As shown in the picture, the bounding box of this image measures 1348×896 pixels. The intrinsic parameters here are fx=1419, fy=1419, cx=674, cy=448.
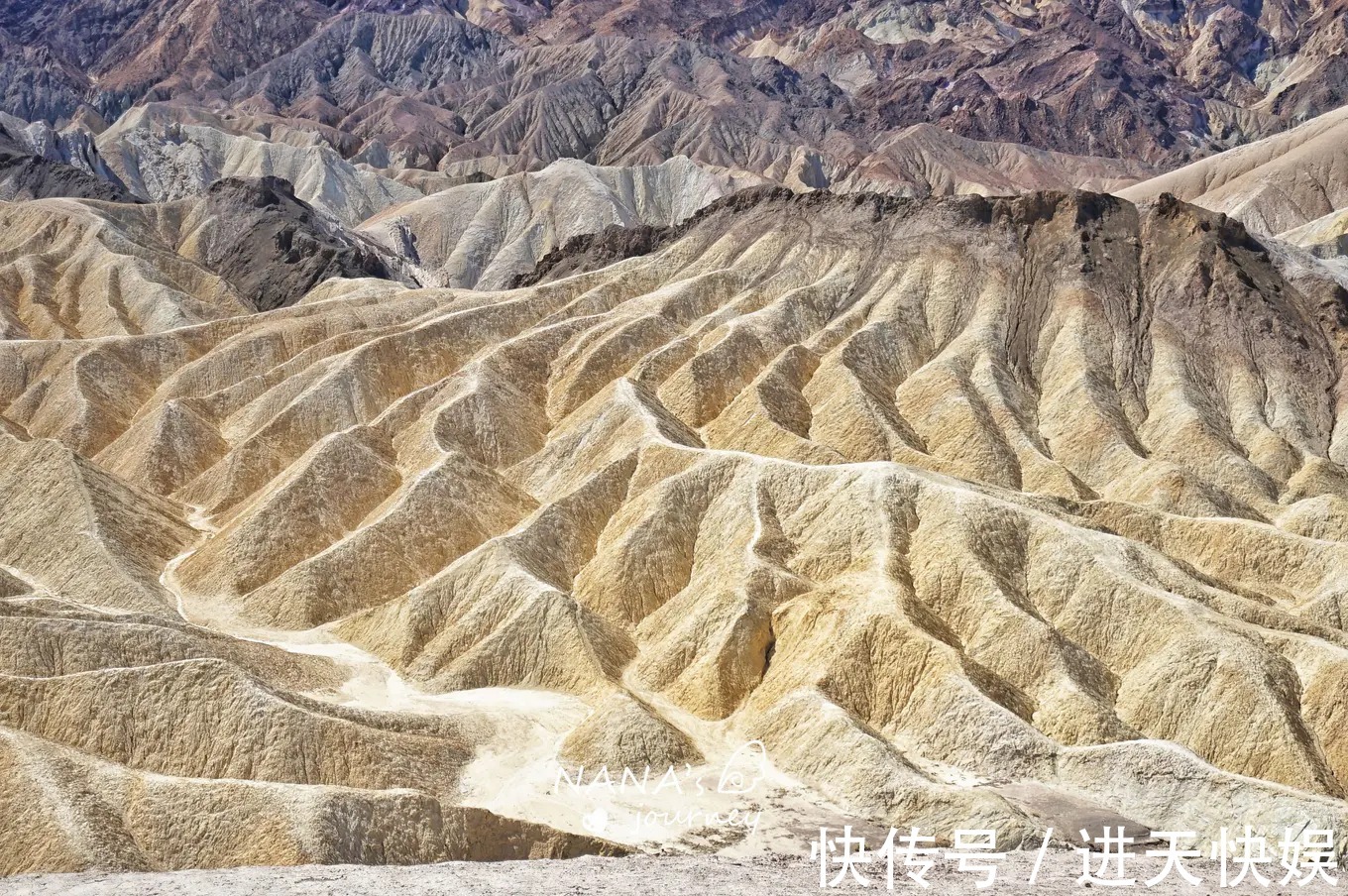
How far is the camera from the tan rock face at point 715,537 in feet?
137

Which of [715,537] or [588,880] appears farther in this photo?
[715,537]

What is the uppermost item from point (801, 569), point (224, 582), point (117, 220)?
point (801, 569)

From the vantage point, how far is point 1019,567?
54.7 m

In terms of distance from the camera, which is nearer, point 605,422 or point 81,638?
point 81,638

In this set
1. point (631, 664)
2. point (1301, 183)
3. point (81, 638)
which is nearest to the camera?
point (81, 638)

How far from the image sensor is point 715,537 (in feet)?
196

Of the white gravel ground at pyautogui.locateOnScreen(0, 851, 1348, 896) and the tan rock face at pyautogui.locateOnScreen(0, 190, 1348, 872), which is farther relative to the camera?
the tan rock face at pyautogui.locateOnScreen(0, 190, 1348, 872)

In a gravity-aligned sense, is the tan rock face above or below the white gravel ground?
below

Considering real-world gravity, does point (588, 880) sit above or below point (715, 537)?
above

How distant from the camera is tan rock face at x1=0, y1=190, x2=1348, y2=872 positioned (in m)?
41.9

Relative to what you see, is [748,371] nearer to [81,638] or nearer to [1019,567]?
[1019,567]

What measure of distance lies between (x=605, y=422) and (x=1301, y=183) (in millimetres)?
138973

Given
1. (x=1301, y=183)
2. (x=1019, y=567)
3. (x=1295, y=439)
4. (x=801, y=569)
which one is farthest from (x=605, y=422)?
(x=1301, y=183)

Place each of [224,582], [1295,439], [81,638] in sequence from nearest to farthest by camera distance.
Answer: [81,638] < [224,582] < [1295,439]
